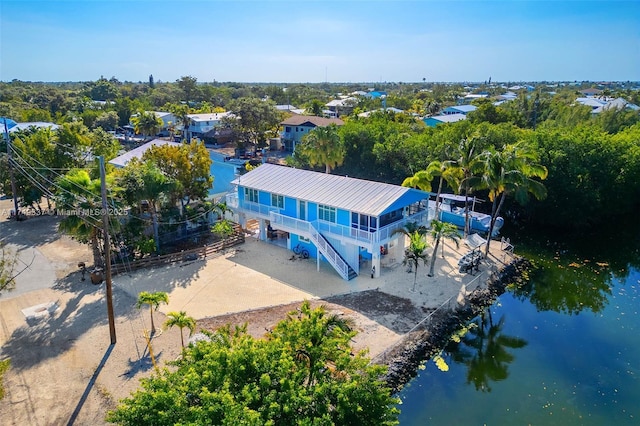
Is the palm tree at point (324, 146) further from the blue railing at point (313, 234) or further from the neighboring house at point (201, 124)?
the neighboring house at point (201, 124)

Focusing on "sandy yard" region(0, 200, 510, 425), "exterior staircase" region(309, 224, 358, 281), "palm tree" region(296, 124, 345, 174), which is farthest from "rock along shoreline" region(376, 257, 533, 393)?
"palm tree" region(296, 124, 345, 174)

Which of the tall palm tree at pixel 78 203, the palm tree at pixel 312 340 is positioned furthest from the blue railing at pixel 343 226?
the palm tree at pixel 312 340

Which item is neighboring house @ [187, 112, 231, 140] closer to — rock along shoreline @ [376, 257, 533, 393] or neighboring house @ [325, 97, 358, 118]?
neighboring house @ [325, 97, 358, 118]

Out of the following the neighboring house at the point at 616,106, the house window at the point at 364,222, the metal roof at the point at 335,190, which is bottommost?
the house window at the point at 364,222

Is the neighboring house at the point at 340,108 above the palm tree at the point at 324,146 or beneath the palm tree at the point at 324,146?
above

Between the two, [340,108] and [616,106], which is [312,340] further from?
[340,108]

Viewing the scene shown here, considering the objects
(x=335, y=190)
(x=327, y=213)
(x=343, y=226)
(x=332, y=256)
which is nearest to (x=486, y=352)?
(x=332, y=256)
